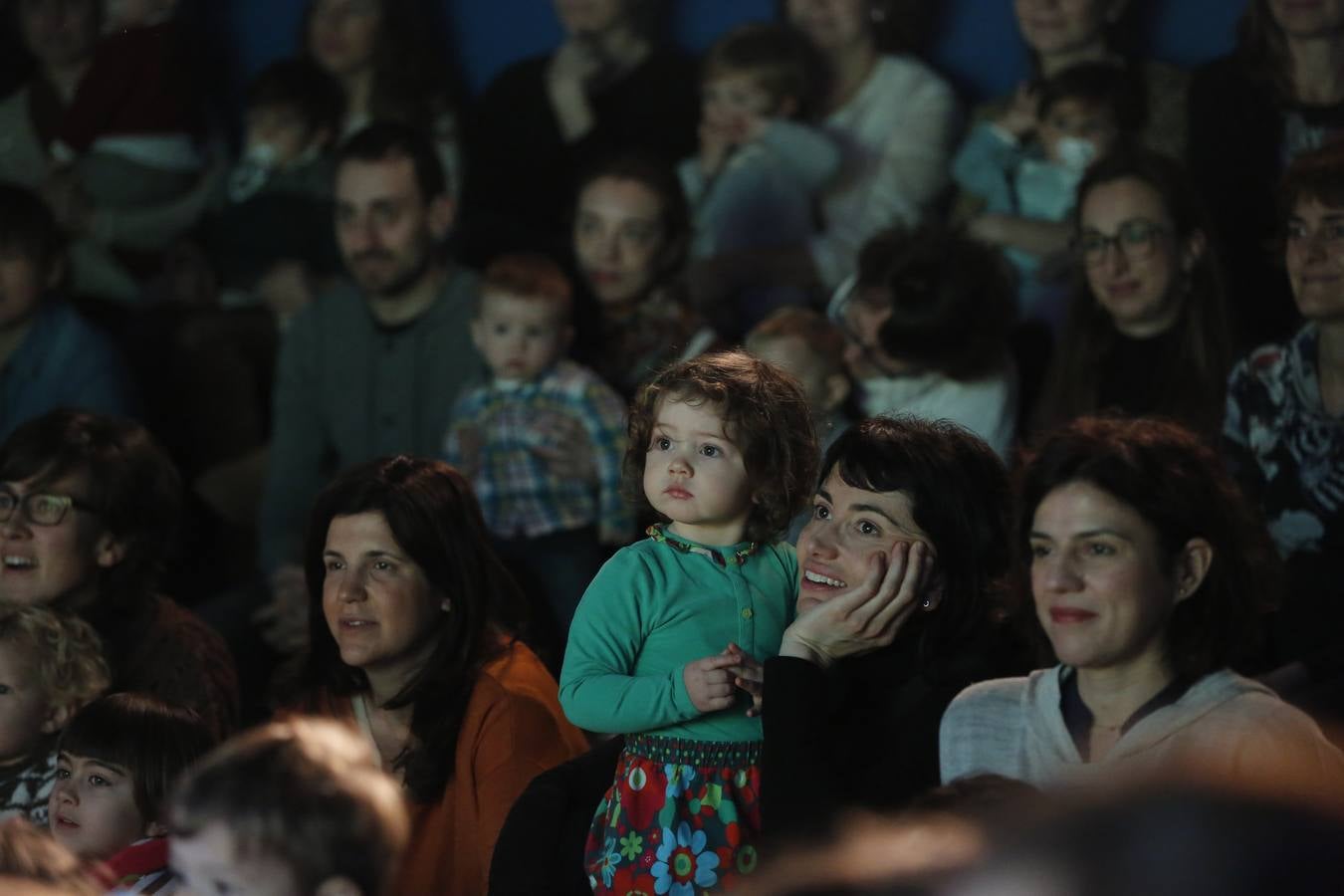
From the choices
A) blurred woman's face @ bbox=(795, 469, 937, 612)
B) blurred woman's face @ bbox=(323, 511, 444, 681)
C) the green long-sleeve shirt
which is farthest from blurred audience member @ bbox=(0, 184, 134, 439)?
blurred woman's face @ bbox=(795, 469, 937, 612)

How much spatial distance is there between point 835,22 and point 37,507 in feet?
7.16

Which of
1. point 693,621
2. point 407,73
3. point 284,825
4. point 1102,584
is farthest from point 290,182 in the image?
point 284,825

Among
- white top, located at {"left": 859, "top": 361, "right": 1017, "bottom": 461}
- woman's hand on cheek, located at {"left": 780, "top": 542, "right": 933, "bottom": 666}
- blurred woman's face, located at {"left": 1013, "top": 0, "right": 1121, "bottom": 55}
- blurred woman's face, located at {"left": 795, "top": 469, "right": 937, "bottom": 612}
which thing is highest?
blurred woman's face, located at {"left": 1013, "top": 0, "right": 1121, "bottom": 55}

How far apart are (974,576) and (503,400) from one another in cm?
161

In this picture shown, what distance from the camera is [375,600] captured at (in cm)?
249

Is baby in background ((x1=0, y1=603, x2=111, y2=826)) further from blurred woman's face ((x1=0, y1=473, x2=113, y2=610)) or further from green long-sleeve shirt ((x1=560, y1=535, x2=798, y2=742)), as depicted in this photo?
green long-sleeve shirt ((x1=560, y1=535, x2=798, y2=742))

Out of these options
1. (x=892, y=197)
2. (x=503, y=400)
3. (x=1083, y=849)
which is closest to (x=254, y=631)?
(x=503, y=400)

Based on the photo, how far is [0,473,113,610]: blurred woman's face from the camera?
2.88 m

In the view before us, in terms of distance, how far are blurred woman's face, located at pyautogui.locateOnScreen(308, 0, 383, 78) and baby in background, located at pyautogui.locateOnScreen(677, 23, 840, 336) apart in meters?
1.02

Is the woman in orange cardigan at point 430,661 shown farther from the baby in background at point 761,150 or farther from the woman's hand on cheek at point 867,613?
the baby in background at point 761,150

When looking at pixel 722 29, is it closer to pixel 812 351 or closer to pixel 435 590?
pixel 812 351

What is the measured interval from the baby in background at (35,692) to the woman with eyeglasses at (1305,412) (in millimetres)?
1768

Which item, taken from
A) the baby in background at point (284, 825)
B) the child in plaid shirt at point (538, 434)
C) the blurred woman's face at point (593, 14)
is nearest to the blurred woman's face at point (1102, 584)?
the baby in background at point (284, 825)

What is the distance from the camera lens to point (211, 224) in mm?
→ 4902
